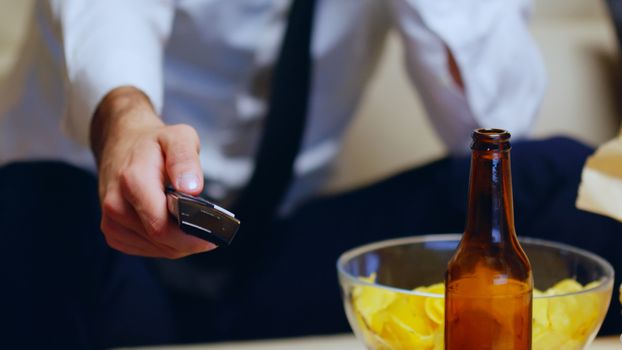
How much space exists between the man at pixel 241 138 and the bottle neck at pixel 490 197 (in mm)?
343

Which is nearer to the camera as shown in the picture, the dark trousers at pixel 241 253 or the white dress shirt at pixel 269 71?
the dark trousers at pixel 241 253

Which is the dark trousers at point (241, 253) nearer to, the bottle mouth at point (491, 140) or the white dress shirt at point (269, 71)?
the white dress shirt at point (269, 71)

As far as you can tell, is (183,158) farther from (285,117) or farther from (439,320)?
(285,117)

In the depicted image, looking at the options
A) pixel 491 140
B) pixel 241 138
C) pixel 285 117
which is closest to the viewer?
pixel 491 140

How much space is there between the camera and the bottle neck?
0.49 metres

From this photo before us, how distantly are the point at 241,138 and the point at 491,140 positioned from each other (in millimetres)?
656

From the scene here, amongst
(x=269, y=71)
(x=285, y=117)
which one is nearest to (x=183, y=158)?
(x=285, y=117)

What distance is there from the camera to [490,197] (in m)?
0.49

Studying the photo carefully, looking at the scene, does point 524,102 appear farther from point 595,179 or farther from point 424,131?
point 595,179

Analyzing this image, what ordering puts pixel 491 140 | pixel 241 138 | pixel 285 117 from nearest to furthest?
pixel 491 140 < pixel 285 117 < pixel 241 138

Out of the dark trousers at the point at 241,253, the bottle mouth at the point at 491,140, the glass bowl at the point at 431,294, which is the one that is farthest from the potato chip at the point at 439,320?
the dark trousers at the point at 241,253

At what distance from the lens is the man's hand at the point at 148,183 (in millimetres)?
522

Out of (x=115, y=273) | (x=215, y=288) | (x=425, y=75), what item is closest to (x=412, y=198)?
(x=425, y=75)

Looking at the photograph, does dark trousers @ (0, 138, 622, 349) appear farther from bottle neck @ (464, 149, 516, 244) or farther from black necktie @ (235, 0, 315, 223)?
bottle neck @ (464, 149, 516, 244)
